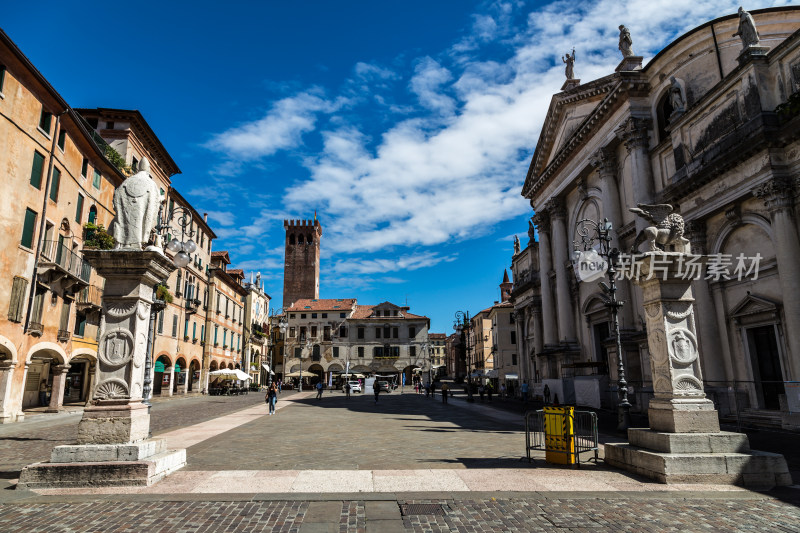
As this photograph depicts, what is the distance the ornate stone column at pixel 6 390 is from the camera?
722 inches

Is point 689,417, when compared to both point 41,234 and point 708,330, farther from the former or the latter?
point 41,234

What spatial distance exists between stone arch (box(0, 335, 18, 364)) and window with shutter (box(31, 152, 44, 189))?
260 inches

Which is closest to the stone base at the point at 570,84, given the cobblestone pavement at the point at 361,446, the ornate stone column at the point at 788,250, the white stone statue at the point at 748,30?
the white stone statue at the point at 748,30

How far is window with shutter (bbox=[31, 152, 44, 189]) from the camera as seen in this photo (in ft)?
66.0

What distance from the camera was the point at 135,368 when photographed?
7.88 m

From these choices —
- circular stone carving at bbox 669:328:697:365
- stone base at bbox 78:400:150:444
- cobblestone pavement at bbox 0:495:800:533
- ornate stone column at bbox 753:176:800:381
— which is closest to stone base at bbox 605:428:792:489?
cobblestone pavement at bbox 0:495:800:533

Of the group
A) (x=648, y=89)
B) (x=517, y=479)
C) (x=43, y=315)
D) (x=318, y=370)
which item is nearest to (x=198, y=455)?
(x=517, y=479)

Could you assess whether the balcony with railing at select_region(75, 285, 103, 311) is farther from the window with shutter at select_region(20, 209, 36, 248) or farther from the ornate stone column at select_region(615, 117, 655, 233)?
the ornate stone column at select_region(615, 117, 655, 233)

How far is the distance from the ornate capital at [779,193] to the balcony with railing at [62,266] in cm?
2633

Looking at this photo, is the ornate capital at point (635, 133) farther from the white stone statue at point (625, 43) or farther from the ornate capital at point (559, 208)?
the ornate capital at point (559, 208)

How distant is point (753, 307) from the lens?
17.2m

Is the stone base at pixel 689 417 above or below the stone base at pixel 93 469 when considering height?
above

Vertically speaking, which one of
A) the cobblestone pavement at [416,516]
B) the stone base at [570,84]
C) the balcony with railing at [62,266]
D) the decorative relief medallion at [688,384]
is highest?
the stone base at [570,84]

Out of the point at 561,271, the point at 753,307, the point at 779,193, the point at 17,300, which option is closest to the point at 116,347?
the point at 17,300
